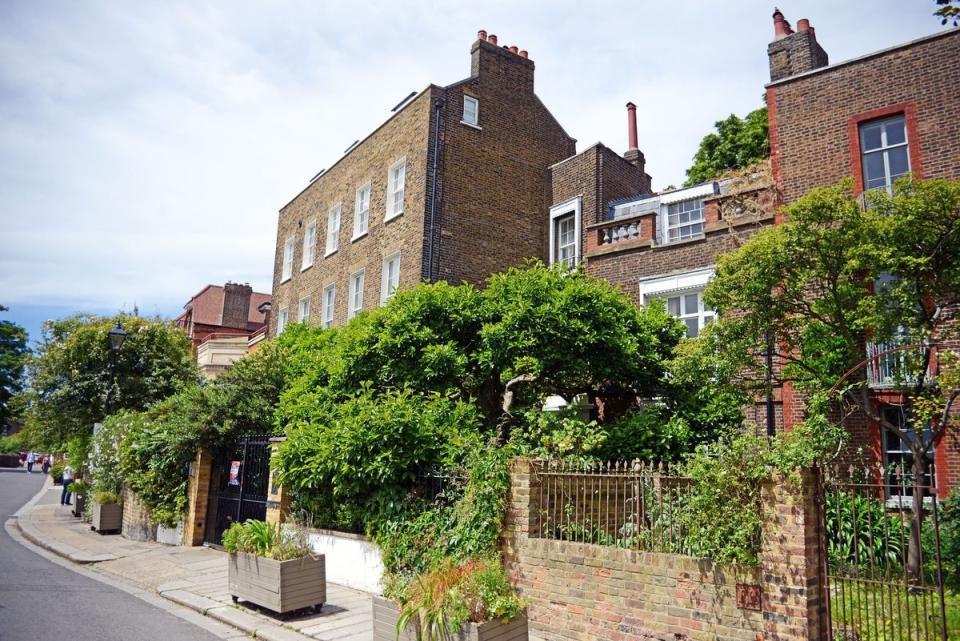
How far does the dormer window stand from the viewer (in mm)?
21625

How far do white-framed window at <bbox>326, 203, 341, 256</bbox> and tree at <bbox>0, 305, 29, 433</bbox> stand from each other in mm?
44071

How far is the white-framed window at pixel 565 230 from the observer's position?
2157 cm

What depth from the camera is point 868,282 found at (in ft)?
39.3

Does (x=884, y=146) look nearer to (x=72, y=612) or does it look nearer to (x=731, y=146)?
(x=731, y=146)

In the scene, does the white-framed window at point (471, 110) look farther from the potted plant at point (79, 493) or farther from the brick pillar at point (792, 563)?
the brick pillar at point (792, 563)

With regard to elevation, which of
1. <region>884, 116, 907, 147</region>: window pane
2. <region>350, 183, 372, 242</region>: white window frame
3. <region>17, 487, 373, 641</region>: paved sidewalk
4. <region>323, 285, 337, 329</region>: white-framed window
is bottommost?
<region>17, 487, 373, 641</region>: paved sidewalk

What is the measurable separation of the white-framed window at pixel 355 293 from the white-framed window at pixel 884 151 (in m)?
15.0

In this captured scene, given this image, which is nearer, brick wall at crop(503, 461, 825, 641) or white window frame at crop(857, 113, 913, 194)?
brick wall at crop(503, 461, 825, 641)

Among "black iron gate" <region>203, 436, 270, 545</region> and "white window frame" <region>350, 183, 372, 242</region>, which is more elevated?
"white window frame" <region>350, 183, 372, 242</region>

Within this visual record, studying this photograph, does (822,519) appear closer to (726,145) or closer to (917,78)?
(917,78)

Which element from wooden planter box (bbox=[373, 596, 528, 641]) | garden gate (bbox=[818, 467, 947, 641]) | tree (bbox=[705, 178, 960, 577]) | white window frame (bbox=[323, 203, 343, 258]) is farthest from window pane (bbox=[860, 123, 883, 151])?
white window frame (bbox=[323, 203, 343, 258])

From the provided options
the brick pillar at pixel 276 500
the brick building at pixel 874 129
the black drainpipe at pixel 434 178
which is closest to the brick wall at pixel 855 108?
the brick building at pixel 874 129

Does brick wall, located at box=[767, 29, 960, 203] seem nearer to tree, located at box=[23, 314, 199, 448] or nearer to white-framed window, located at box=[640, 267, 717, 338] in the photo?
white-framed window, located at box=[640, 267, 717, 338]

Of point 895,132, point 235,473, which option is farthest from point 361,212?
point 895,132
